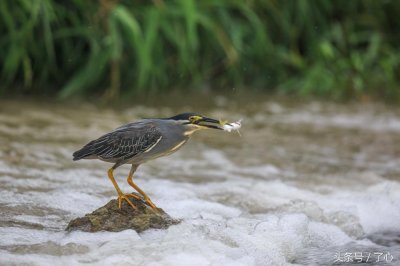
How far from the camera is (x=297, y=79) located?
8648 mm

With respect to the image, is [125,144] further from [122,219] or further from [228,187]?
[228,187]

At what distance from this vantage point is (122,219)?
3.70 metres

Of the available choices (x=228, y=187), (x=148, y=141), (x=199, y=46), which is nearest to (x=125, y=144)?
(x=148, y=141)

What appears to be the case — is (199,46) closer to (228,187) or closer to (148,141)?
(228,187)

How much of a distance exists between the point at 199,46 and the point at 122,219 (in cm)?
449

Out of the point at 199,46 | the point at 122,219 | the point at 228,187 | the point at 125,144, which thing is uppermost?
the point at 199,46

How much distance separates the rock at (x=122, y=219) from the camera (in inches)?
143

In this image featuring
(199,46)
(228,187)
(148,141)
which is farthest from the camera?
(199,46)

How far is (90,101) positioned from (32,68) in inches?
24.3

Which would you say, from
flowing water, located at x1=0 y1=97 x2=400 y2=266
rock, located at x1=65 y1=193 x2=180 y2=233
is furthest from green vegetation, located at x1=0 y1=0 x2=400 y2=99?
rock, located at x1=65 y1=193 x2=180 y2=233

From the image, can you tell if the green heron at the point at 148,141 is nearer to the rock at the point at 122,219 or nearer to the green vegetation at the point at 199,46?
the rock at the point at 122,219

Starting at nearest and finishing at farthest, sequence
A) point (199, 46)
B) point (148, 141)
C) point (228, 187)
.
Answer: point (148, 141) → point (228, 187) → point (199, 46)

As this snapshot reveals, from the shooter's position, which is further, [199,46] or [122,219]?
[199,46]

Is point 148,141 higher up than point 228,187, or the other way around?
point 228,187
